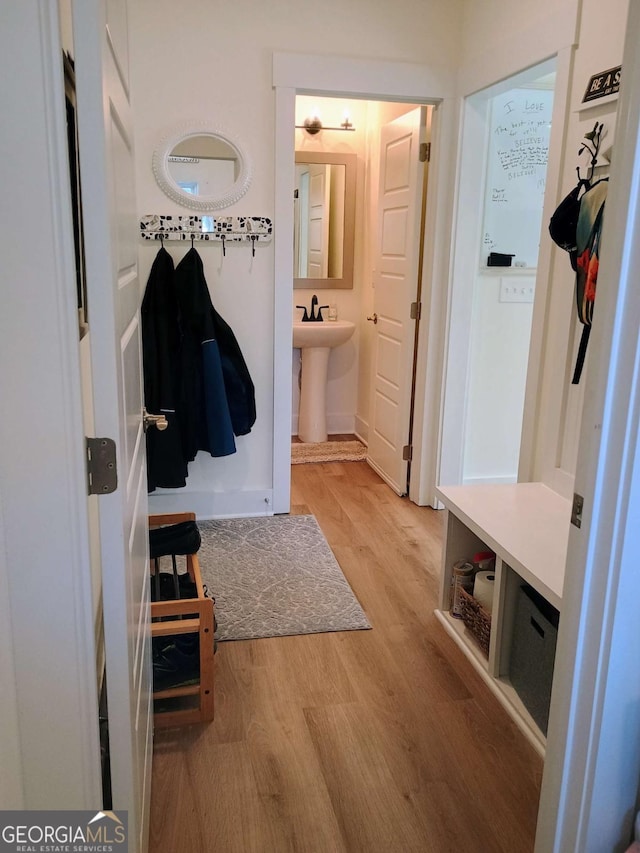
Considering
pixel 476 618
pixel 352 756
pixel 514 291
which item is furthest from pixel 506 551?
pixel 514 291

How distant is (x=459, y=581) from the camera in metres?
2.66

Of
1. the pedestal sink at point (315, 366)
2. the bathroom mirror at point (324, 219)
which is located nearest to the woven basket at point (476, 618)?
the pedestal sink at point (315, 366)

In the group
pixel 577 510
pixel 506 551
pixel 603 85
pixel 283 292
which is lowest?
pixel 506 551

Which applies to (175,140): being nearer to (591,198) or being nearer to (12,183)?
(591,198)

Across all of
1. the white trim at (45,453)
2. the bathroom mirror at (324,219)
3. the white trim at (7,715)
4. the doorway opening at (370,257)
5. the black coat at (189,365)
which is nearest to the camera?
the white trim at (45,453)

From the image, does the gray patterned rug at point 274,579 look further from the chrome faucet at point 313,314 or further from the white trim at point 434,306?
the chrome faucet at point 313,314

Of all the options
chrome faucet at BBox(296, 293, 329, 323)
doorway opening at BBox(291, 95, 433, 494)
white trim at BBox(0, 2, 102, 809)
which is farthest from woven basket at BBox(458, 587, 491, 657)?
chrome faucet at BBox(296, 293, 329, 323)

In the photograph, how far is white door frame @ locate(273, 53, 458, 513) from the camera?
3266 millimetres

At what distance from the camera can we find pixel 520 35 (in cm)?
279

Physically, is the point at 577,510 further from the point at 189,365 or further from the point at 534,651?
the point at 189,365

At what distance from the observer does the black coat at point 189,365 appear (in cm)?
323

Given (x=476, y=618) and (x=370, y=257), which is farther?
(x=370, y=257)

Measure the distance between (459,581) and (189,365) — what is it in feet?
5.26

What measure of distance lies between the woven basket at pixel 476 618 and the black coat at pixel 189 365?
4.46ft
